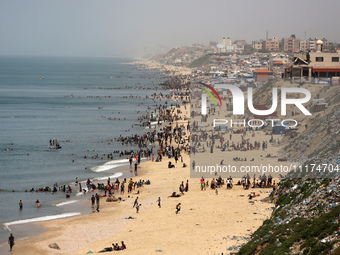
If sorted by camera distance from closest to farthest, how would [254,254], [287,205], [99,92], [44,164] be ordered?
[254,254] < [287,205] < [44,164] < [99,92]

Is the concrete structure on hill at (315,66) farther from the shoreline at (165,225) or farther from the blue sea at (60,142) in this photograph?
the shoreline at (165,225)

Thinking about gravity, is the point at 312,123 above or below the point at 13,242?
above

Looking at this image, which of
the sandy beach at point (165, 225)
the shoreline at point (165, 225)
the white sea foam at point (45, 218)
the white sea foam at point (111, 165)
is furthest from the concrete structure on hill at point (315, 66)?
the white sea foam at point (45, 218)

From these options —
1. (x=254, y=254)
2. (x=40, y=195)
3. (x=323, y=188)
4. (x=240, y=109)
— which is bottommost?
(x=40, y=195)

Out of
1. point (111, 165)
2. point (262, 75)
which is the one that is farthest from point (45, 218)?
point (262, 75)

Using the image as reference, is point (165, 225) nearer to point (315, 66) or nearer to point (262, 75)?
point (315, 66)

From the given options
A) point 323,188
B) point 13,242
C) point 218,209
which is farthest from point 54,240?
point 323,188

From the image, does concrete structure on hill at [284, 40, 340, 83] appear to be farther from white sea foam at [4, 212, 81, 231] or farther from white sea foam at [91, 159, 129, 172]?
white sea foam at [4, 212, 81, 231]

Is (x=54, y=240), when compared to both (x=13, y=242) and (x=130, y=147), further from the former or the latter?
(x=130, y=147)

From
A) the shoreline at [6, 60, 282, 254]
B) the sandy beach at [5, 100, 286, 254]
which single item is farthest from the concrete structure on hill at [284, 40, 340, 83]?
the shoreline at [6, 60, 282, 254]
